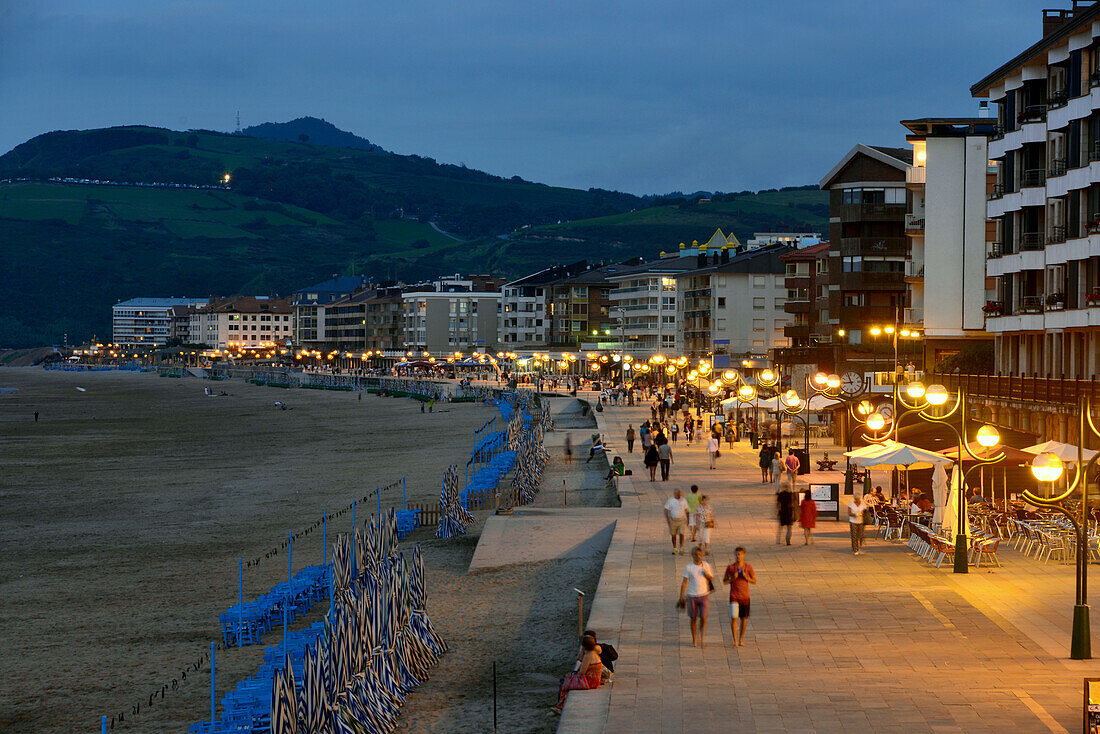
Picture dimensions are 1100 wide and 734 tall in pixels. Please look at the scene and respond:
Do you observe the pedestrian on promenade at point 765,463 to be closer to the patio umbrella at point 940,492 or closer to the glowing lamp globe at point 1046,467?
the patio umbrella at point 940,492

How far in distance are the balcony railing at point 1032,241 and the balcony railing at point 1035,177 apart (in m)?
1.61

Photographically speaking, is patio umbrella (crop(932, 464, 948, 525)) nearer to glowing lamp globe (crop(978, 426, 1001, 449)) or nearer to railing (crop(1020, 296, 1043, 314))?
glowing lamp globe (crop(978, 426, 1001, 449))

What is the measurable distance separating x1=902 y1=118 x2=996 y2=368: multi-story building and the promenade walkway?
3196 cm

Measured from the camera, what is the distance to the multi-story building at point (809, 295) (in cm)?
7625

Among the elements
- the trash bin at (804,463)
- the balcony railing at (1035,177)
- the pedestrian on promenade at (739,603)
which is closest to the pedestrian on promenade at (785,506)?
the pedestrian on promenade at (739,603)

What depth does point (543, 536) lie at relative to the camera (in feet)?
89.1

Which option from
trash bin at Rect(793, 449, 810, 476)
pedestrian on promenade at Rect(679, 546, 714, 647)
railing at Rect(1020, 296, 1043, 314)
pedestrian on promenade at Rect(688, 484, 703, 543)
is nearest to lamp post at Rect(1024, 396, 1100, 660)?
pedestrian on promenade at Rect(679, 546, 714, 647)

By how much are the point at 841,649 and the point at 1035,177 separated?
1111 inches

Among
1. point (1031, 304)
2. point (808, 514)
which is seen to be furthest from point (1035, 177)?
point (808, 514)

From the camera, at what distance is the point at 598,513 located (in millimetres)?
28797

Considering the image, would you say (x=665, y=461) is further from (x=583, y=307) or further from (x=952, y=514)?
(x=583, y=307)

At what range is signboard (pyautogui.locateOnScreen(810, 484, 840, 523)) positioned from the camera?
2695 centimetres

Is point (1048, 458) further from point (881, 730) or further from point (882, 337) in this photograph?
point (882, 337)

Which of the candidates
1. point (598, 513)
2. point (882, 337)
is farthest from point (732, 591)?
point (882, 337)
